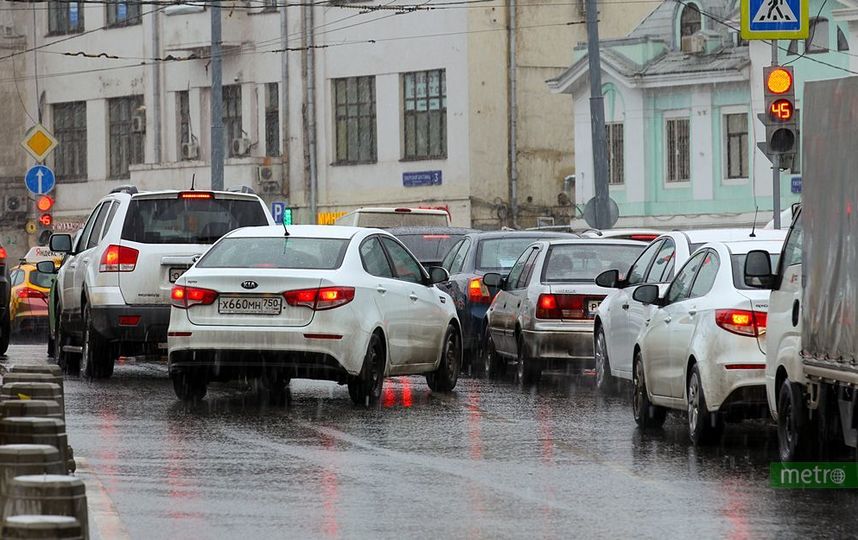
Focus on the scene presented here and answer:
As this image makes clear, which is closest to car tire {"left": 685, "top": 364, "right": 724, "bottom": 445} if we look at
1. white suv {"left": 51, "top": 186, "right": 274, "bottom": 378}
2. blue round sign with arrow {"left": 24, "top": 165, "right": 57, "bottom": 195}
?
white suv {"left": 51, "top": 186, "right": 274, "bottom": 378}

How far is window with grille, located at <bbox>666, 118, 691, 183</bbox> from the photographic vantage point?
5134cm

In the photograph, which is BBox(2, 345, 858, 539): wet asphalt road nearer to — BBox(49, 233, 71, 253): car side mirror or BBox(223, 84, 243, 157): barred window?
BBox(49, 233, 71, 253): car side mirror

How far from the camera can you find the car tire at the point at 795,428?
1152 centimetres

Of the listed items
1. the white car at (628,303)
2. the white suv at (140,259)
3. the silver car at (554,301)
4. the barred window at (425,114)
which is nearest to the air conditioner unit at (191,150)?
the barred window at (425,114)

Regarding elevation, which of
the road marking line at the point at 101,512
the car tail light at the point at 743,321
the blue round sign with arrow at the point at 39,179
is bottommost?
the road marking line at the point at 101,512

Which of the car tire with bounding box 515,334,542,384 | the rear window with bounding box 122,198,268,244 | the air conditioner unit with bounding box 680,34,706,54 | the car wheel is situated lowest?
the car tire with bounding box 515,334,542,384

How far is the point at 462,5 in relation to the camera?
54344mm

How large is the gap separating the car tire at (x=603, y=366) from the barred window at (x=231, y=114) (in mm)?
41889

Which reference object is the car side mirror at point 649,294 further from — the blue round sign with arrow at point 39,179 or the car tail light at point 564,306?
the blue round sign with arrow at point 39,179

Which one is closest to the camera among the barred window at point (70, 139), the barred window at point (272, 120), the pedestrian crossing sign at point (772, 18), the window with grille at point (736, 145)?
the pedestrian crossing sign at point (772, 18)

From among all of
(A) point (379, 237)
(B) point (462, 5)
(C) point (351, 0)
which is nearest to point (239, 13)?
(C) point (351, 0)

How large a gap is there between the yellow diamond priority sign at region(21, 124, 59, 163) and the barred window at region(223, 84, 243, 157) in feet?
67.0

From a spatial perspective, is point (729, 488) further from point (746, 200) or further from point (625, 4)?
point (625, 4)

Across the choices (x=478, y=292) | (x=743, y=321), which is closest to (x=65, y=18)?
(x=478, y=292)
